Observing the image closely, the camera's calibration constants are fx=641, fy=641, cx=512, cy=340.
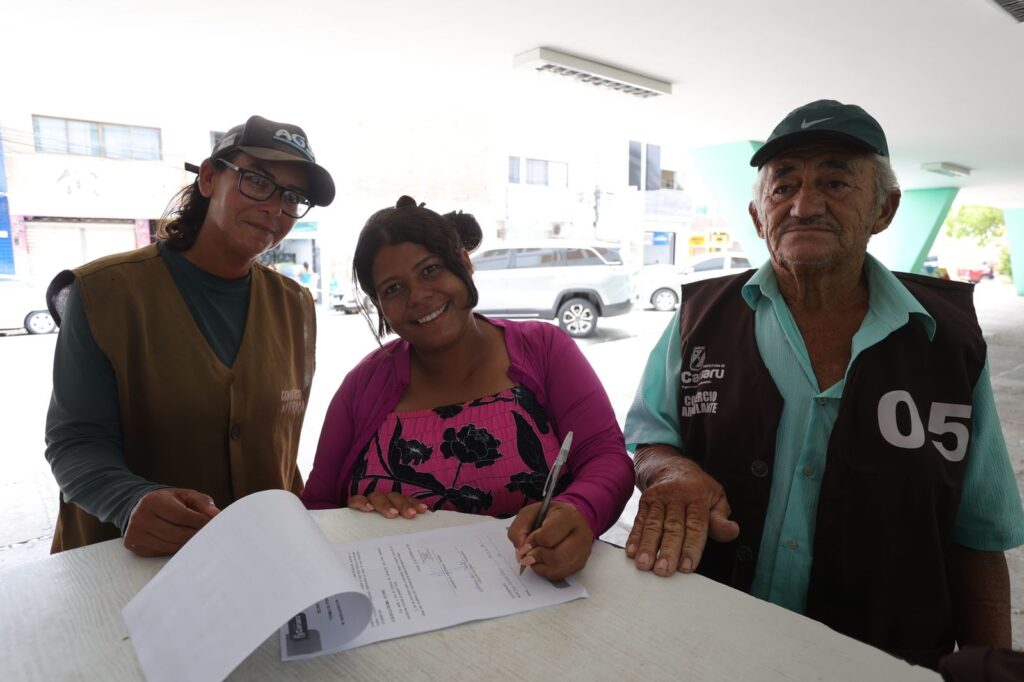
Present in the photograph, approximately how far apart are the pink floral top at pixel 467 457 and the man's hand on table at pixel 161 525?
407mm

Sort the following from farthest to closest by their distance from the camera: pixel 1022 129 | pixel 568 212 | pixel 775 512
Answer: pixel 568 212, pixel 1022 129, pixel 775 512

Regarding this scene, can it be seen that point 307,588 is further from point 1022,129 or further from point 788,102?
point 1022,129

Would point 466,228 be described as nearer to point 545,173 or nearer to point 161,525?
point 161,525

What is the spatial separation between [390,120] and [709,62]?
12.8m

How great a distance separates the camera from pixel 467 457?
54.8 inches

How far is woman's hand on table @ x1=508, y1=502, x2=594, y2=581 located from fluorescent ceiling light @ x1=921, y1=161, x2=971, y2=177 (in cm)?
1155

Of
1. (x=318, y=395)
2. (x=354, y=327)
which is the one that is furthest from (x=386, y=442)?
(x=354, y=327)

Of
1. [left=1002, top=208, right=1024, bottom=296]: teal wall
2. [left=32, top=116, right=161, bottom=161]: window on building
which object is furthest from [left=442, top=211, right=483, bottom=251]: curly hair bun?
[left=1002, top=208, right=1024, bottom=296]: teal wall

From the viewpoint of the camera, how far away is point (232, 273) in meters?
1.66

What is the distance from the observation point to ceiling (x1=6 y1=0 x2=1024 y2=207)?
158 inches

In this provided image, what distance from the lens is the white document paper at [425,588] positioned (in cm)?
83

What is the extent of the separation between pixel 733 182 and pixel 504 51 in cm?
474

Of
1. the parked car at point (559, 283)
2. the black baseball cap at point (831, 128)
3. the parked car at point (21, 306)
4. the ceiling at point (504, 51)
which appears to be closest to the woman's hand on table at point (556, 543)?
the black baseball cap at point (831, 128)

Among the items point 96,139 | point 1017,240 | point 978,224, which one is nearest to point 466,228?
point 96,139
